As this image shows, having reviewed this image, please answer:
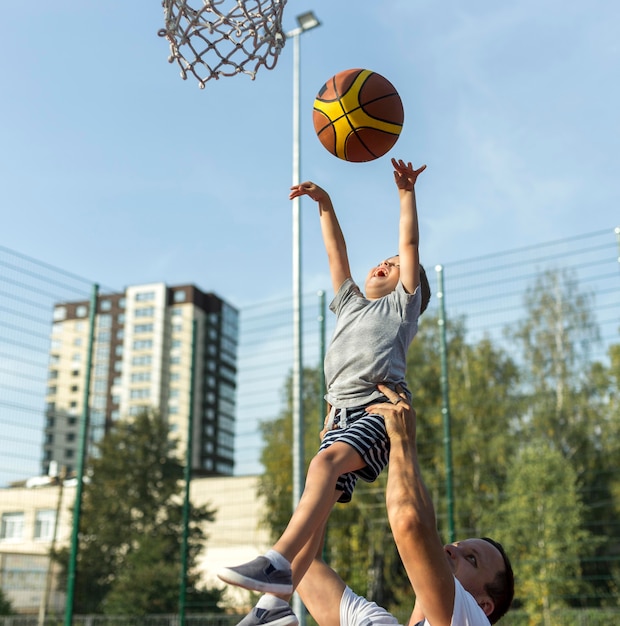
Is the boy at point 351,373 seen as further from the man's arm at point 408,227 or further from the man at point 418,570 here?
the man at point 418,570

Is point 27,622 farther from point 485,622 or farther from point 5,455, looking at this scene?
point 485,622

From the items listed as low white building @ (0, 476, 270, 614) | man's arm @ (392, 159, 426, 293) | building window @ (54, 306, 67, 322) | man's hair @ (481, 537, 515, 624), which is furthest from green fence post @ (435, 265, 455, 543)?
man's hair @ (481, 537, 515, 624)

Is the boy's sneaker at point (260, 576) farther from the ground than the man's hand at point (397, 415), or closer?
closer

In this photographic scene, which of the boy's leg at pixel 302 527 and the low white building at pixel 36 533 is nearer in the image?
the boy's leg at pixel 302 527

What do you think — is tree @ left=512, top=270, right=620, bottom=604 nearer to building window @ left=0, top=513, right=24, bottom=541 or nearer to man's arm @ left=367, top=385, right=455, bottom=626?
building window @ left=0, top=513, right=24, bottom=541

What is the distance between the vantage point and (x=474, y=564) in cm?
263

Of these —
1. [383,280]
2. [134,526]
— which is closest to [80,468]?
[383,280]

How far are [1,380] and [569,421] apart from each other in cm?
1071

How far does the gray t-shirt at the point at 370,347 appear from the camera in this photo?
3.13 meters

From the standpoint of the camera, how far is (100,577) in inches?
606

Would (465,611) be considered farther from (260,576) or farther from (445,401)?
(445,401)

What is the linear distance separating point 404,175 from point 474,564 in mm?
1607

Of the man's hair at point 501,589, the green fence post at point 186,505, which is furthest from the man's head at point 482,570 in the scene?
the green fence post at point 186,505

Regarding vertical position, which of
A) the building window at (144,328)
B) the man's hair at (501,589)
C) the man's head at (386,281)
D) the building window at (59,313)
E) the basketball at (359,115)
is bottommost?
the man's hair at (501,589)
